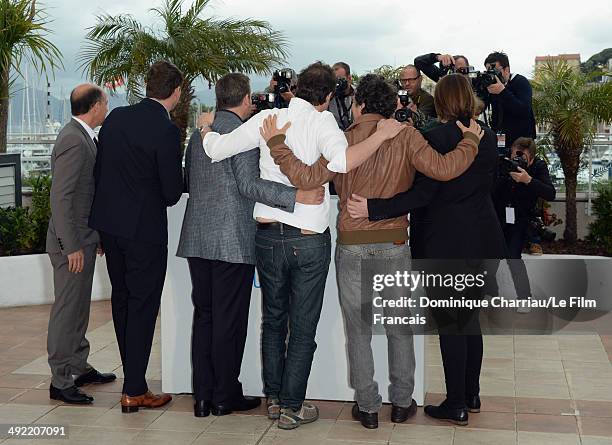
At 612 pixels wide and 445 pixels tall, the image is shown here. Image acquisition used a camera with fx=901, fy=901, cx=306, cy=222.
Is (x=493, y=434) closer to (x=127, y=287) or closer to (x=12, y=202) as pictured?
(x=127, y=287)

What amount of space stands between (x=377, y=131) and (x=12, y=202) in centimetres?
528

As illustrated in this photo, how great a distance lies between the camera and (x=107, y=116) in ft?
14.8

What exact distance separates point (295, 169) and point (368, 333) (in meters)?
0.88

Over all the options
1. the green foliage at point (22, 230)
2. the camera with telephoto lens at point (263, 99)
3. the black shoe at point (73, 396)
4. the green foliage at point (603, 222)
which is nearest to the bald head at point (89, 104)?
the camera with telephoto lens at point (263, 99)

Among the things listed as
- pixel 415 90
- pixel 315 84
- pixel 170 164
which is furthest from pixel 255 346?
pixel 415 90

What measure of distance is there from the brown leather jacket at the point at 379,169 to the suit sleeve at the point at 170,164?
56 centimetres

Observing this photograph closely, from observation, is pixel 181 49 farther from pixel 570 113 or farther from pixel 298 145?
pixel 298 145

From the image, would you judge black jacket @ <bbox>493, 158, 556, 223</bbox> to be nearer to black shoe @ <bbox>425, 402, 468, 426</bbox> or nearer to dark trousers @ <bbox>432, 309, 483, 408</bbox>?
dark trousers @ <bbox>432, 309, 483, 408</bbox>

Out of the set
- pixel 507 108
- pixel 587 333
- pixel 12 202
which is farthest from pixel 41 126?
pixel 587 333

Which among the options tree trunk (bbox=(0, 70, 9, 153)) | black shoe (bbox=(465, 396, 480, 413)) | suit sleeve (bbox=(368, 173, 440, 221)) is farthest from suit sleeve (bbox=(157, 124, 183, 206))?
tree trunk (bbox=(0, 70, 9, 153))

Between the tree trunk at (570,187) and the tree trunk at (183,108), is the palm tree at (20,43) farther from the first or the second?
the tree trunk at (570,187)

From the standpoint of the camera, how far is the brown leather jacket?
4.00m

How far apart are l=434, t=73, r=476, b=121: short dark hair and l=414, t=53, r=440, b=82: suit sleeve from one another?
7.56ft

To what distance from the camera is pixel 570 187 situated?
881cm
